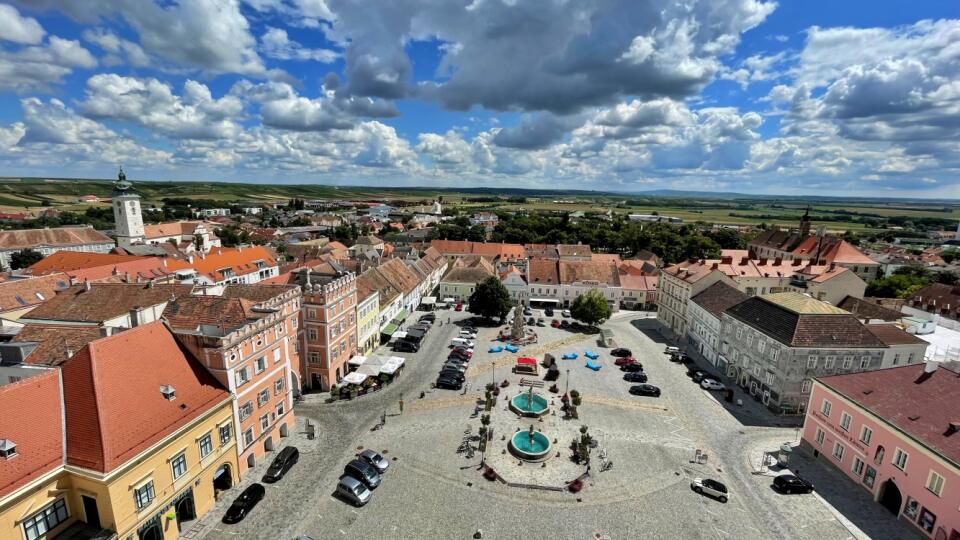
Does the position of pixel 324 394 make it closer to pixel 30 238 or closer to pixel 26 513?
pixel 26 513

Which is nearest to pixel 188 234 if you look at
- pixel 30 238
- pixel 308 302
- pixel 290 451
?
A: pixel 30 238

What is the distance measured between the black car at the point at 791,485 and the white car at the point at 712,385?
666 inches

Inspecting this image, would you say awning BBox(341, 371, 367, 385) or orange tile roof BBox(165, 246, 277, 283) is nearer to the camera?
awning BBox(341, 371, 367, 385)

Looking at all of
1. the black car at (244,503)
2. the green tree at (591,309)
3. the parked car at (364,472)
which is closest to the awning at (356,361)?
the parked car at (364,472)

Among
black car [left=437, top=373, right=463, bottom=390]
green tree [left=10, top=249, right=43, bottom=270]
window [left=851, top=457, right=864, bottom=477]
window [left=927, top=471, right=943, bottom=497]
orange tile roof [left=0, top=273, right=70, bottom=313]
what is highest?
orange tile roof [left=0, top=273, right=70, bottom=313]

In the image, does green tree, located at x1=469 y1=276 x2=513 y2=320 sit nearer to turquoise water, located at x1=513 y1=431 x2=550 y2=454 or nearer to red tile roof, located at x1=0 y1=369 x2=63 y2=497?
turquoise water, located at x1=513 y1=431 x2=550 y2=454

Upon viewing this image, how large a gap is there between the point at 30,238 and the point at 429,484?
5375 inches

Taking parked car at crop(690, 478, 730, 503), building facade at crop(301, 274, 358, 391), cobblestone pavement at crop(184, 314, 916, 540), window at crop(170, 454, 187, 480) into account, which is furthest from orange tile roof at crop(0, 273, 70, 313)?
parked car at crop(690, 478, 730, 503)

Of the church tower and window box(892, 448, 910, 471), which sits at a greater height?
the church tower

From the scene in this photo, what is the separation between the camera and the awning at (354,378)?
44.9 meters

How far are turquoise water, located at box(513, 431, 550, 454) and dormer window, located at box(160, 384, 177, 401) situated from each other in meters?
25.2

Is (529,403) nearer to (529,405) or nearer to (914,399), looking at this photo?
(529,405)

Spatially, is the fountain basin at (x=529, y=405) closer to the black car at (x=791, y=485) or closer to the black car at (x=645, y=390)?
the black car at (x=645, y=390)

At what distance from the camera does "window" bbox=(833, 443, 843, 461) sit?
113 feet
